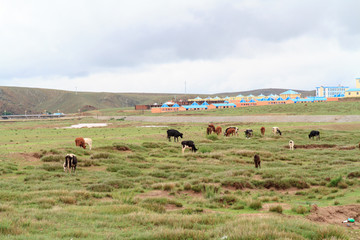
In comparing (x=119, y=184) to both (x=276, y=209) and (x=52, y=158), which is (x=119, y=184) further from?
(x=276, y=209)

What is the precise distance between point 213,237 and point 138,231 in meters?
2.06

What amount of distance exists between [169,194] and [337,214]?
702 centimetres

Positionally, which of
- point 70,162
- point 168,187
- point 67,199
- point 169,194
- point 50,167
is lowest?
point 169,194

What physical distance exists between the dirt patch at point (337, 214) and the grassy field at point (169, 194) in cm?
53

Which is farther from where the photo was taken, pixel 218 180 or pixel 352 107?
pixel 352 107

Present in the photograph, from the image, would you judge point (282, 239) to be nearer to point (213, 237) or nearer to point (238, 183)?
point (213, 237)

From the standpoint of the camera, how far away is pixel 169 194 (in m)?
15.4

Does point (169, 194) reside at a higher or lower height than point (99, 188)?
lower

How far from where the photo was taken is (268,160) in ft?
86.1

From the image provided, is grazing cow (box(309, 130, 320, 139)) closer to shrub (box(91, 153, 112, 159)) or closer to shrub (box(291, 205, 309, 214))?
shrub (box(91, 153, 112, 159))

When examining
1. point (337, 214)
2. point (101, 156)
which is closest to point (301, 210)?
point (337, 214)

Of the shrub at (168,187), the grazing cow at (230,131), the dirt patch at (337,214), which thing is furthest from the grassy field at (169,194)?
the grazing cow at (230,131)

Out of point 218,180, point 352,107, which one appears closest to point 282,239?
point 218,180

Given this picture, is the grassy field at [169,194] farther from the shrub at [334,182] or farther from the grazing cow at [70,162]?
the grazing cow at [70,162]
